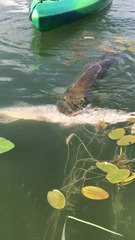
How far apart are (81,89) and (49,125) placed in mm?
1208

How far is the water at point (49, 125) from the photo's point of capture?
336cm

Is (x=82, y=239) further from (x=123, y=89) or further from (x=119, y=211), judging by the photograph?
(x=123, y=89)

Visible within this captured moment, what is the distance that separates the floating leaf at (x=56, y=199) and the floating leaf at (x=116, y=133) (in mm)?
1328

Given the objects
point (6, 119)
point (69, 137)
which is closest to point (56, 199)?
point (69, 137)

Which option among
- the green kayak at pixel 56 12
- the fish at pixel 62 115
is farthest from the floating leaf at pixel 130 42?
the fish at pixel 62 115

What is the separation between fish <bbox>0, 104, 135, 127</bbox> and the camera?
5141 mm

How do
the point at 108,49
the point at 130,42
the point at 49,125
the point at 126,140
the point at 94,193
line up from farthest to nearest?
1. the point at 130,42
2. the point at 108,49
3. the point at 49,125
4. the point at 126,140
5. the point at 94,193

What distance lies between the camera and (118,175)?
3.79 m

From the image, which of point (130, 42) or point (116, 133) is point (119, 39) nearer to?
point (130, 42)

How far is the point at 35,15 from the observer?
28.2 feet

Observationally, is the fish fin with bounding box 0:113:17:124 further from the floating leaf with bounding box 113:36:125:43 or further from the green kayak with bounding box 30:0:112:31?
the floating leaf with bounding box 113:36:125:43

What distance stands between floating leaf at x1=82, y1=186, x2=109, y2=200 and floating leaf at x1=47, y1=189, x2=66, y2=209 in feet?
0.82

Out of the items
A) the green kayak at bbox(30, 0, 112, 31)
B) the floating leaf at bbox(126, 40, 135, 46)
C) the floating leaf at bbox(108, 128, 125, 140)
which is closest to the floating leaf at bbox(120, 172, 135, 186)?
the floating leaf at bbox(108, 128, 125, 140)

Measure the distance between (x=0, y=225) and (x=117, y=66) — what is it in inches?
186
